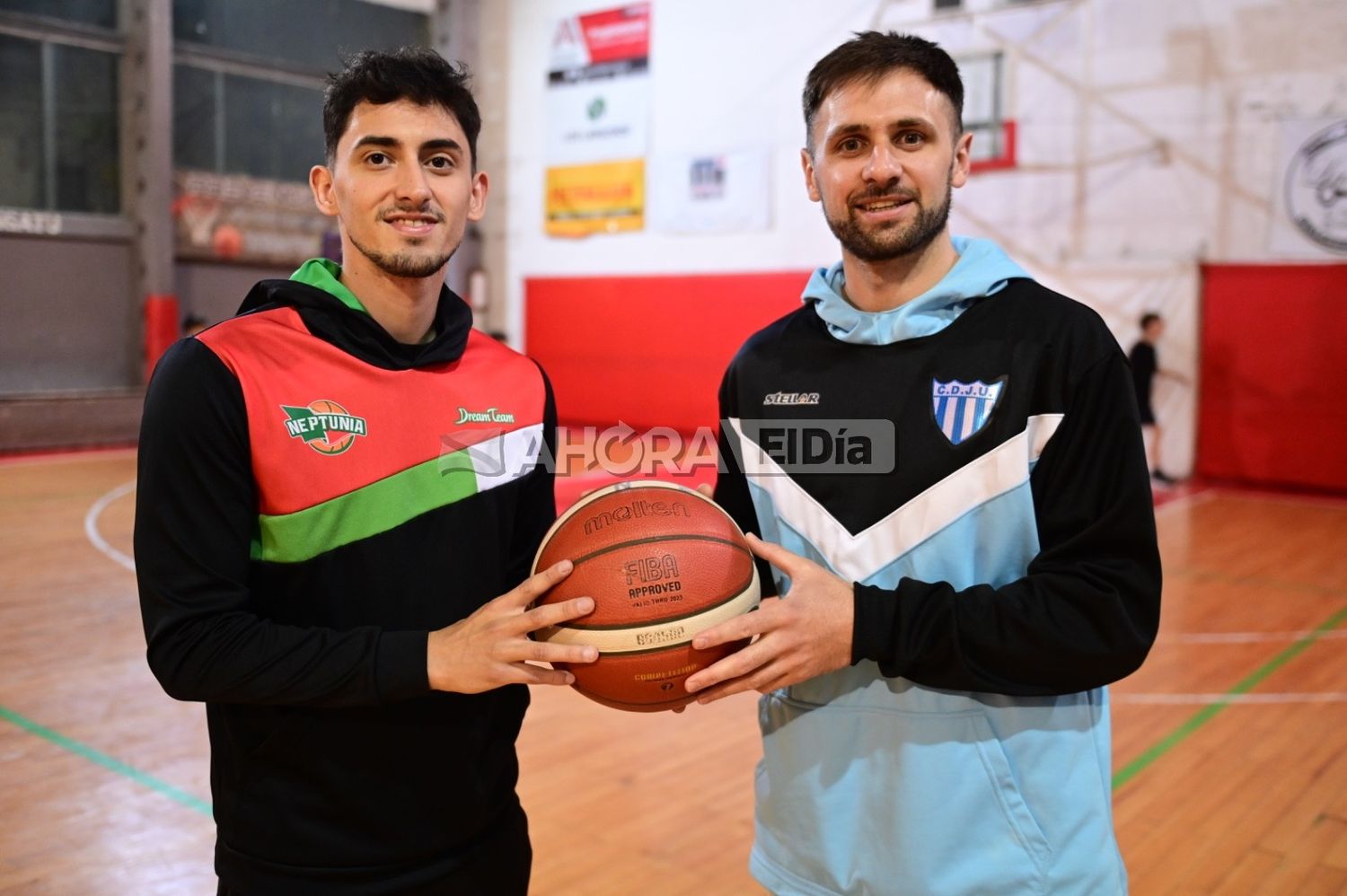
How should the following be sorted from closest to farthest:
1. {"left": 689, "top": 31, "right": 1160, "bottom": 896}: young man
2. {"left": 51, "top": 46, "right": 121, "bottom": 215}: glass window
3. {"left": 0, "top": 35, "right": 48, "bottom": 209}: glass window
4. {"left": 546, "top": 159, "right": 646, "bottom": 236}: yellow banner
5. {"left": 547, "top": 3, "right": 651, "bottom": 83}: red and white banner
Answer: {"left": 689, "top": 31, "right": 1160, "bottom": 896}: young man, {"left": 0, "top": 35, "right": 48, "bottom": 209}: glass window, {"left": 51, "top": 46, "right": 121, "bottom": 215}: glass window, {"left": 547, "top": 3, "right": 651, "bottom": 83}: red and white banner, {"left": 546, "top": 159, "right": 646, "bottom": 236}: yellow banner

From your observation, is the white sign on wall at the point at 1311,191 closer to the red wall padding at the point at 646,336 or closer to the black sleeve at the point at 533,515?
the red wall padding at the point at 646,336

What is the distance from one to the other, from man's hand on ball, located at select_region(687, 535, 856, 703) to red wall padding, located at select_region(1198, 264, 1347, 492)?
8975 mm

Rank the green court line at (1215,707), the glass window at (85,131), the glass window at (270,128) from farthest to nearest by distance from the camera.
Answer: the glass window at (270,128) → the glass window at (85,131) → the green court line at (1215,707)

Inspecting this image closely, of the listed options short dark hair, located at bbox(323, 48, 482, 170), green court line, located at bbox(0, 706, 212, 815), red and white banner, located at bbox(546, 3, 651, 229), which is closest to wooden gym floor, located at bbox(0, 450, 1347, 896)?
green court line, located at bbox(0, 706, 212, 815)

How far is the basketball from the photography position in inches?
58.1

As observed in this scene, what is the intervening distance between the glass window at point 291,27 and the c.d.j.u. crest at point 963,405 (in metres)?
11.4

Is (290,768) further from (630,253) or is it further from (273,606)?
(630,253)

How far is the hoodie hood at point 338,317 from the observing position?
160cm

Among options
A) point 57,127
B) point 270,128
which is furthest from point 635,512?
point 270,128

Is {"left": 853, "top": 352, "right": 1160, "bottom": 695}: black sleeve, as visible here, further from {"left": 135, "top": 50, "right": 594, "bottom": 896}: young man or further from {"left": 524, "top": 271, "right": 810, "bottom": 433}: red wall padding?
{"left": 524, "top": 271, "right": 810, "bottom": 433}: red wall padding

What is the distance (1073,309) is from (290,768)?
127 cm

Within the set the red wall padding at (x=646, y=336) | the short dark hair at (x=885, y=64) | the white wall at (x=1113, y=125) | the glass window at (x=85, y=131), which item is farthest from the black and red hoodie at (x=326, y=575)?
the glass window at (x=85, y=131)

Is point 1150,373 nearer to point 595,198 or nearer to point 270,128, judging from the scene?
point 595,198

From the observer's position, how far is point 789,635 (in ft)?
4.58
